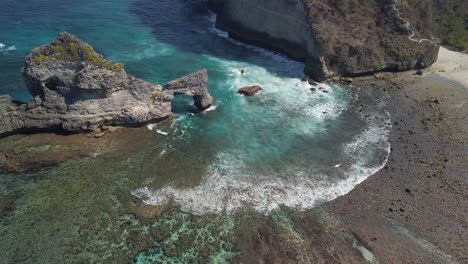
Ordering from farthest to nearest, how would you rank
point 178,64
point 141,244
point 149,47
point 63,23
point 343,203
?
point 63,23 → point 149,47 → point 178,64 → point 343,203 → point 141,244

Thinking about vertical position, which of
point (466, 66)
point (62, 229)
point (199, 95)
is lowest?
point (62, 229)

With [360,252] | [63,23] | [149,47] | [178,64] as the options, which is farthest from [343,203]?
[63,23]

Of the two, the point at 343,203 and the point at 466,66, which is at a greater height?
the point at 466,66

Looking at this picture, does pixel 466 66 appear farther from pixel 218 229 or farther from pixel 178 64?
pixel 218 229

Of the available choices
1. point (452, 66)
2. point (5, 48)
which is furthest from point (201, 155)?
point (452, 66)

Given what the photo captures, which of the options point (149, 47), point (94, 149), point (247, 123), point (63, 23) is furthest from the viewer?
point (63, 23)

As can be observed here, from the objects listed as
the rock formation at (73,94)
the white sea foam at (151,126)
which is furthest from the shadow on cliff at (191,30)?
the rock formation at (73,94)
